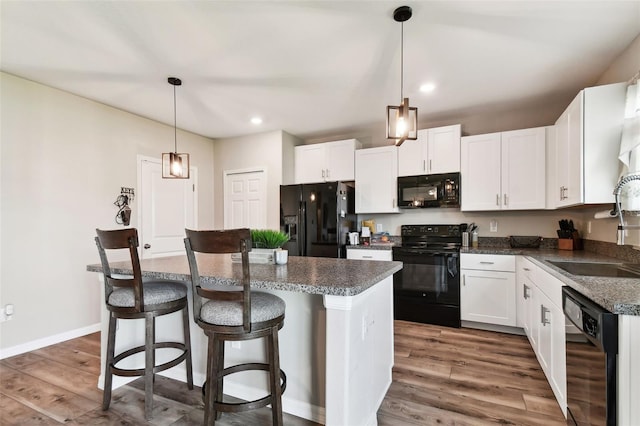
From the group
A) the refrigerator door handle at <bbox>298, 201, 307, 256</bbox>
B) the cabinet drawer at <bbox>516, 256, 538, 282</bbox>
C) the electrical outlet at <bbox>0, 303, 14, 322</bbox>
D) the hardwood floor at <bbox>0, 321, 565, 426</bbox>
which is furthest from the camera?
the refrigerator door handle at <bbox>298, 201, 307, 256</bbox>

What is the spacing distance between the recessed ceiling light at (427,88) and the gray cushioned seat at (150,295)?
9.26 feet

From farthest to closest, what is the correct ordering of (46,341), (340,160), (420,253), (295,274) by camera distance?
(340,160) < (420,253) < (46,341) < (295,274)

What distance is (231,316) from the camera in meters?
1.44

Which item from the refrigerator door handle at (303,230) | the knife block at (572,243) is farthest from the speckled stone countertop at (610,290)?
the refrigerator door handle at (303,230)

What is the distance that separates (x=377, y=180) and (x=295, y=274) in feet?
8.89

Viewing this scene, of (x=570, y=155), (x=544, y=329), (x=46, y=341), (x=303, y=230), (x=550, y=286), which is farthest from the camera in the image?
(x=303, y=230)

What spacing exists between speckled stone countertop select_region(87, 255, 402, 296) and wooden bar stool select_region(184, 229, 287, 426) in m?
0.11

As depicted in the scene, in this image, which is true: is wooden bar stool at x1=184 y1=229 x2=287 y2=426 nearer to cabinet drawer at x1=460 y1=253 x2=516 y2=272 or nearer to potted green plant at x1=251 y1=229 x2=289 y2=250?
potted green plant at x1=251 y1=229 x2=289 y2=250

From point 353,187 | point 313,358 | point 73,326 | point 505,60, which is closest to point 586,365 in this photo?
point 313,358

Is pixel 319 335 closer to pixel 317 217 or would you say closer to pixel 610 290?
pixel 610 290

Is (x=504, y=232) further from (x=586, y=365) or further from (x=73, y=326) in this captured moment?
(x=73, y=326)

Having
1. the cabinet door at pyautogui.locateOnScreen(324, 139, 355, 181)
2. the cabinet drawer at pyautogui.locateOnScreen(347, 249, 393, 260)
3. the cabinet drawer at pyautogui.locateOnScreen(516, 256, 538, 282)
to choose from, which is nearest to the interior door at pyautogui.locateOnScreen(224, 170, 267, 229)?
the cabinet door at pyautogui.locateOnScreen(324, 139, 355, 181)

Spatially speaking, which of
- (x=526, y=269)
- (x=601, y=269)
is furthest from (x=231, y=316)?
(x=526, y=269)

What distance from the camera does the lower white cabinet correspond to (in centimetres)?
178
